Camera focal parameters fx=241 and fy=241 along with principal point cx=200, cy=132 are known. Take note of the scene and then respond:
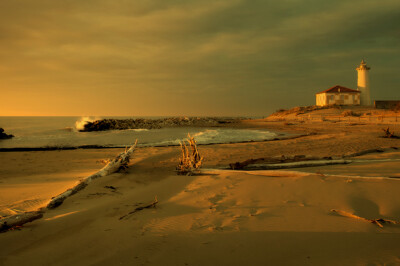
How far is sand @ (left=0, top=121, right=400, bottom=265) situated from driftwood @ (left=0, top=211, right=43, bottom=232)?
0.11 meters

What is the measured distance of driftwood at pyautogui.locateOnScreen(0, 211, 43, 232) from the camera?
331 centimetres

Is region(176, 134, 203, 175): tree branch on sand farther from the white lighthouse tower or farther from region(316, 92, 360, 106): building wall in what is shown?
the white lighthouse tower

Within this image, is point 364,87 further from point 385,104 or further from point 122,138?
point 122,138

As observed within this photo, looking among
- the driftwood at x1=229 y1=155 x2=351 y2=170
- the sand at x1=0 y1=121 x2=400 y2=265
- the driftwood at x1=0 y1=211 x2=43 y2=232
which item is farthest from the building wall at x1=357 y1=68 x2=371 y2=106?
the driftwood at x1=0 y1=211 x2=43 y2=232

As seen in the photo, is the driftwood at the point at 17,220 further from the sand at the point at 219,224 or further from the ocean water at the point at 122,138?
the ocean water at the point at 122,138

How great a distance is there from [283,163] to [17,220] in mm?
5967

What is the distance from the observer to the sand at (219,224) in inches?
104

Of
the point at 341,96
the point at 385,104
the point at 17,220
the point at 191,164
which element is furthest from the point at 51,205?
the point at 341,96

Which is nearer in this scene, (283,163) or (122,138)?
(283,163)

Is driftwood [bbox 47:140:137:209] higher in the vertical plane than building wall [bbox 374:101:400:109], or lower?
lower

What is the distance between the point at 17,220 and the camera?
11.3 feet

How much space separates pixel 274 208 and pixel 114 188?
344cm

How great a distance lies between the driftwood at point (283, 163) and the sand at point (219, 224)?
852 millimetres

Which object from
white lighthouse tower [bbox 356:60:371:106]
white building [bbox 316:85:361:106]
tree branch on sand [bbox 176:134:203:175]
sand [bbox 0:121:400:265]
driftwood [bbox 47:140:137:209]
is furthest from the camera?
white lighthouse tower [bbox 356:60:371:106]
